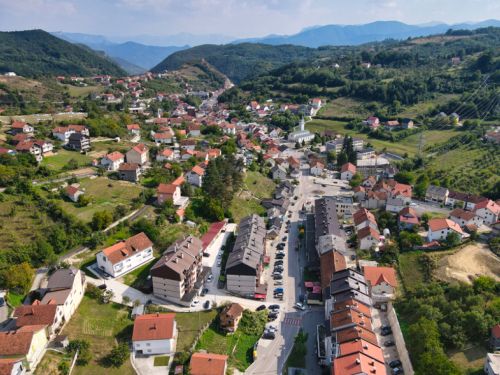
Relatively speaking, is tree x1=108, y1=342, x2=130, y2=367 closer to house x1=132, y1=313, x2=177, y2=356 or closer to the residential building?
house x1=132, y1=313, x2=177, y2=356

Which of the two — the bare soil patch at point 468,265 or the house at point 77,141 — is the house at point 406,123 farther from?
the house at point 77,141

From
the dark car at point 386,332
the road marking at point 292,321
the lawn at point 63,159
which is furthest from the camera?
the lawn at point 63,159

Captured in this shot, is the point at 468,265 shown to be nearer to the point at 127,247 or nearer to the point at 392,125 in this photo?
the point at 127,247

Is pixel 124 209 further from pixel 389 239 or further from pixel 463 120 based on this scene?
pixel 463 120

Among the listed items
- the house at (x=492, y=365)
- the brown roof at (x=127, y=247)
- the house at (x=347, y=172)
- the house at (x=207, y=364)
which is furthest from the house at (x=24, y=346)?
the house at (x=347, y=172)

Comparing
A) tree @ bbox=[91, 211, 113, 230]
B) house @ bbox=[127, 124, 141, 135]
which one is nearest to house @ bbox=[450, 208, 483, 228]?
tree @ bbox=[91, 211, 113, 230]

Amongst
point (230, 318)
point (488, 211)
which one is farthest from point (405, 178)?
point (230, 318)

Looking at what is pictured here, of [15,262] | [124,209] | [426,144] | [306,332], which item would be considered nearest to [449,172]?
[426,144]
